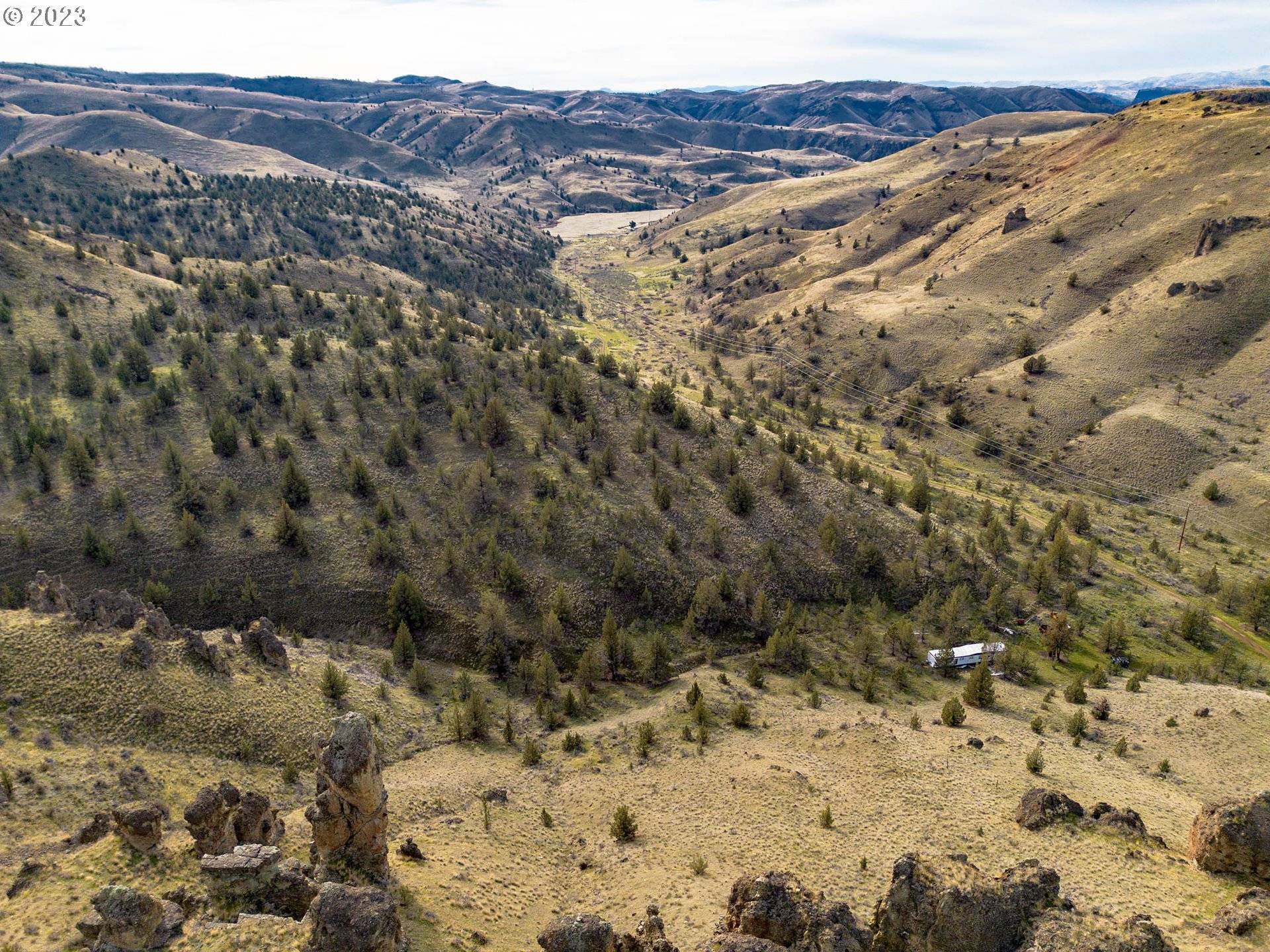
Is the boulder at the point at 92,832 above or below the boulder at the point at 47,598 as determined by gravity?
below

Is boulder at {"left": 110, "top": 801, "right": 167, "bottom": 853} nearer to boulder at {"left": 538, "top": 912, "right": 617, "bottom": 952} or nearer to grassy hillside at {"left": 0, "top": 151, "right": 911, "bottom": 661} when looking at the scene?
boulder at {"left": 538, "top": 912, "right": 617, "bottom": 952}

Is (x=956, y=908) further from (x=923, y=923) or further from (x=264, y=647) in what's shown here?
(x=264, y=647)

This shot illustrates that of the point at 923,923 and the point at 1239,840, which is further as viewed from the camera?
the point at 1239,840

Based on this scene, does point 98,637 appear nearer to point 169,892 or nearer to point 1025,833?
Result: point 169,892

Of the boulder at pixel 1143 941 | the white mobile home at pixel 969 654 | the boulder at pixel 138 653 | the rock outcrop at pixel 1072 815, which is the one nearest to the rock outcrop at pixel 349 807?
the boulder at pixel 138 653

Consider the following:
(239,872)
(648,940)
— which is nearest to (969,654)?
(648,940)

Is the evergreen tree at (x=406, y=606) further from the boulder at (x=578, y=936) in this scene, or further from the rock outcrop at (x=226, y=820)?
the boulder at (x=578, y=936)

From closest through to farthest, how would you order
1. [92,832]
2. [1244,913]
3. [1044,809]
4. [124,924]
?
[124,924]
[1244,913]
[92,832]
[1044,809]
